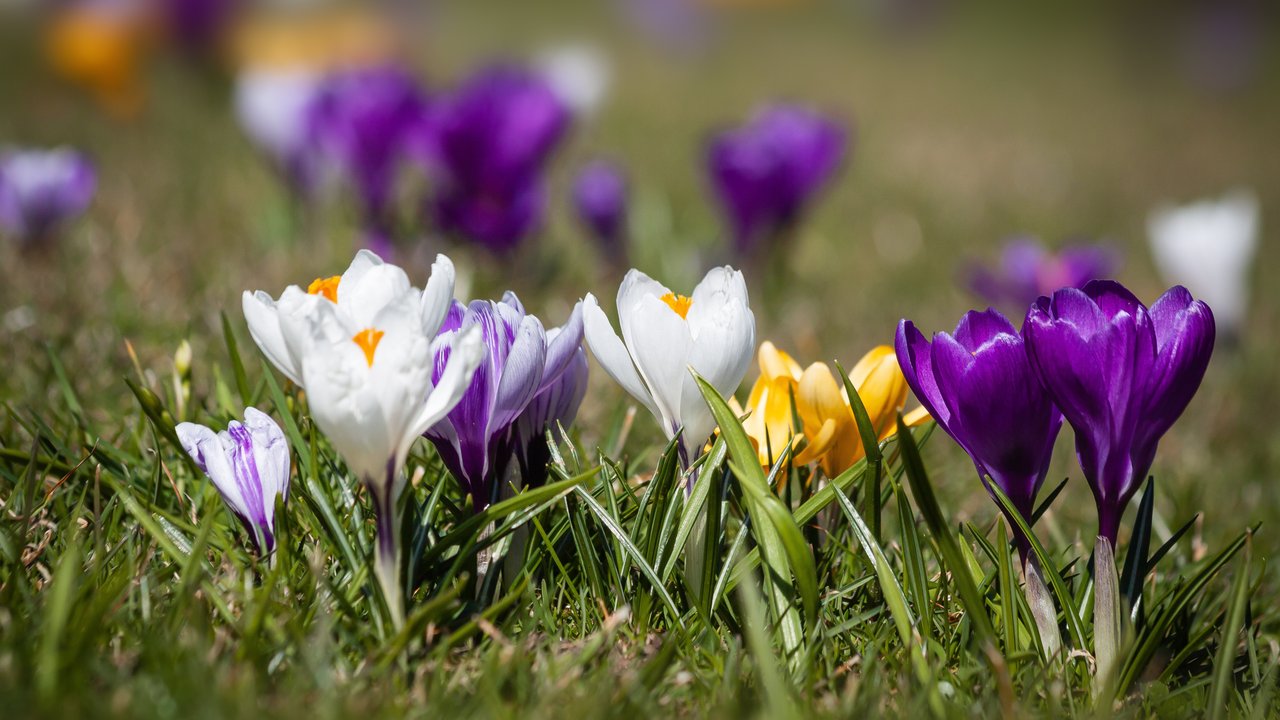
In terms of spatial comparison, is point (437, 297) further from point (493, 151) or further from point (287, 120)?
point (287, 120)

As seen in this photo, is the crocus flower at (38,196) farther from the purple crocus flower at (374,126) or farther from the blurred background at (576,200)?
the purple crocus flower at (374,126)

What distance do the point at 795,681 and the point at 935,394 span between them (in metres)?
0.35

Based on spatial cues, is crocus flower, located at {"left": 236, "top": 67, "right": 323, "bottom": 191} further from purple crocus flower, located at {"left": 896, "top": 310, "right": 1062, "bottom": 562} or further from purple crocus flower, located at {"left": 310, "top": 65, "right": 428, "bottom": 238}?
purple crocus flower, located at {"left": 896, "top": 310, "right": 1062, "bottom": 562}

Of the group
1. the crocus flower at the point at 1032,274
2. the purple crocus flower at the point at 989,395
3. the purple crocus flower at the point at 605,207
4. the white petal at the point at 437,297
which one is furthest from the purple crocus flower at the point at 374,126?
the purple crocus flower at the point at 989,395

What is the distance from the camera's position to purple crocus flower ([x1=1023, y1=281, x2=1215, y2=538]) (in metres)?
1.06

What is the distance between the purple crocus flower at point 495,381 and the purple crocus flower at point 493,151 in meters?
2.07

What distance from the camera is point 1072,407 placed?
3.60 ft

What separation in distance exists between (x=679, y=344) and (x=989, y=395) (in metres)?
0.33

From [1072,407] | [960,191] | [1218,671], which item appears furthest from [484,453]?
[960,191]

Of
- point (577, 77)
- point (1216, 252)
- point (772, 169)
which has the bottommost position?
point (1216, 252)

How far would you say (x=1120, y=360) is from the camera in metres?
1.07

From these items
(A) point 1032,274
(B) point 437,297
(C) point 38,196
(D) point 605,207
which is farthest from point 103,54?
(B) point 437,297

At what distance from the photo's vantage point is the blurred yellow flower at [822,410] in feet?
4.11

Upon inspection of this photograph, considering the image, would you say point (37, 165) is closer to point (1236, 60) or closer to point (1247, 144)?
point (1247, 144)
